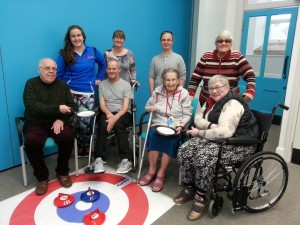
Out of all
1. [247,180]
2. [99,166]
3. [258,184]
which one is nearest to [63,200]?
[99,166]

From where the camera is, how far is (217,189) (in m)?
1.90

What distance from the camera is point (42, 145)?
7.29 feet

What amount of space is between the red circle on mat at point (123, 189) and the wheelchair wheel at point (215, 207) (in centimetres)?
51

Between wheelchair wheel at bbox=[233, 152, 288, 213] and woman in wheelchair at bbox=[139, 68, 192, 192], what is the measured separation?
0.64 m

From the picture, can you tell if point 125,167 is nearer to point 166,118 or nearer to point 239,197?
point 166,118

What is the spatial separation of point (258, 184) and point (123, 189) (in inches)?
46.1

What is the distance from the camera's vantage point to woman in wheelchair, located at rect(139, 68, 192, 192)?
2273 millimetres

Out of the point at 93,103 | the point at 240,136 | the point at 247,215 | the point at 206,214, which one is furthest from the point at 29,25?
the point at 247,215

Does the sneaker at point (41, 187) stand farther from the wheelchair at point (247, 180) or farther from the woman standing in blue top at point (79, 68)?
the wheelchair at point (247, 180)

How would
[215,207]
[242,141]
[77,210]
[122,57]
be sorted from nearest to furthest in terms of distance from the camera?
[242,141]
[215,207]
[77,210]
[122,57]

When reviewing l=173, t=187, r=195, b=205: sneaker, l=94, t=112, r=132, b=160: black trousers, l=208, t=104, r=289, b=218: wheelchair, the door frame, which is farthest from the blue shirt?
the door frame

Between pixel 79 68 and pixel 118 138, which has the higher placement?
pixel 79 68

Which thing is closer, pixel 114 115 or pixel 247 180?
pixel 247 180

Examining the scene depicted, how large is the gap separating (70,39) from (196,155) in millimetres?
1753
